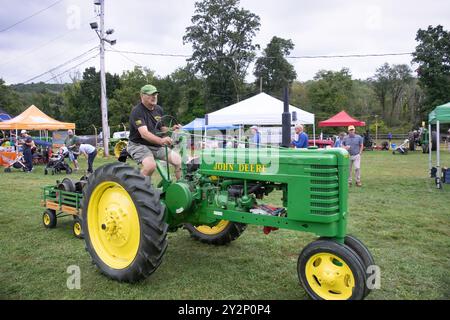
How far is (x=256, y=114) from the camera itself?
14.5m

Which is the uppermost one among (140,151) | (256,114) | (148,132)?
(256,114)

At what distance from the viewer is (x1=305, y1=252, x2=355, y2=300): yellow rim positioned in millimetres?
2883

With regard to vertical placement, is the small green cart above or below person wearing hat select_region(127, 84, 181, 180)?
below

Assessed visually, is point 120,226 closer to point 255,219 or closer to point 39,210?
point 255,219

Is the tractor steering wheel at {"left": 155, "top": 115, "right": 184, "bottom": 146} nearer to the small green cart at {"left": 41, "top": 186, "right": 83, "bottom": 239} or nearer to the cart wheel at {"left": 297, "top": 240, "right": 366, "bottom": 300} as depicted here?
the small green cart at {"left": 41, "top": 186, "right": 83, "bottom": 239}

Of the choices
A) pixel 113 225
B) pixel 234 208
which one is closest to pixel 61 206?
pixel 113 225

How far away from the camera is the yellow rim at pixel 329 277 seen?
2883mm

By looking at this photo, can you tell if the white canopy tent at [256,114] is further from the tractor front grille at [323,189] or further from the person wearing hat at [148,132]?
the tractor front grille at [323,189]

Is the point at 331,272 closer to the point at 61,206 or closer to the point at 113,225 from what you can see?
the point at 113,225

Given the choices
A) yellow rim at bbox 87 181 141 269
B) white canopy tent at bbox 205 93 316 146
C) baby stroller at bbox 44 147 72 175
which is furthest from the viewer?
white canopy tent at bbox 205 93 316 146

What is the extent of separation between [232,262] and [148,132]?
5.41 feet

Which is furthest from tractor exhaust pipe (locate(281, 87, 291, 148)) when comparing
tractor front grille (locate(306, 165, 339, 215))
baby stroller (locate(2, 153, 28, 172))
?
baby stroller (locate(2, 153, 28, 172))

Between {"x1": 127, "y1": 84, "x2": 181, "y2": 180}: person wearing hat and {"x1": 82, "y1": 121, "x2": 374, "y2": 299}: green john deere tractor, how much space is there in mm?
151

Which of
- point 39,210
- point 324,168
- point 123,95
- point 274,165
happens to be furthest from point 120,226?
point 123,95
